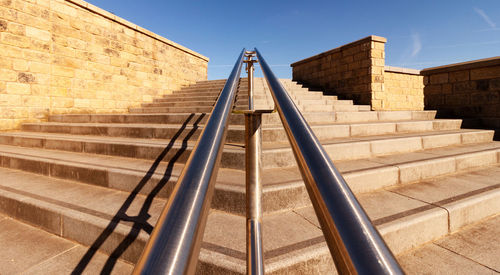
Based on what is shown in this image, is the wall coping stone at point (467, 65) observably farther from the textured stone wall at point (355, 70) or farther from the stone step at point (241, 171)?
the stone step at point (241, 171)

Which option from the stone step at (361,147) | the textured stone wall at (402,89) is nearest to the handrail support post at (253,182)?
the stone step at (361,147)

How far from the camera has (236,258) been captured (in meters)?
1.24

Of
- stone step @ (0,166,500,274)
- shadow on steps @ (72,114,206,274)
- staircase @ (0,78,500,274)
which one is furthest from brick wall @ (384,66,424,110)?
shadow on steps @ (72,114,206,274)

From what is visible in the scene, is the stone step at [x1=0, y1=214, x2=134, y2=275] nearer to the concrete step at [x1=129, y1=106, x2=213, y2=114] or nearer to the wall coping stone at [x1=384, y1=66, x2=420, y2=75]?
the concrete step at [x1=129, y1=106, x2=213, y2=114]

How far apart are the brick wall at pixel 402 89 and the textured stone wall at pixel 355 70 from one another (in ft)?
7.03

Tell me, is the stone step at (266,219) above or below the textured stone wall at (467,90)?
below

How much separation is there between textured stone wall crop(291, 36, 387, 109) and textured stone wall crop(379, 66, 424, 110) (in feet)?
7.03

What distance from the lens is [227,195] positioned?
1.79 meters

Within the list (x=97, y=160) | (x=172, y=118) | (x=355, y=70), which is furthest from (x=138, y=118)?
(x=355, y=70)

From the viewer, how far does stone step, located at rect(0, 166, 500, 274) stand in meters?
1.30

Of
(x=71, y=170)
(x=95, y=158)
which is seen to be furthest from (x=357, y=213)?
(x=95, y=158)

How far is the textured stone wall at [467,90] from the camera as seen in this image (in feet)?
14.2

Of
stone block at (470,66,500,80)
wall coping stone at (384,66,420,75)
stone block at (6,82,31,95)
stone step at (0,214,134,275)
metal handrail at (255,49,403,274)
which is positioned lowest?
stone step at (0,214,134,275)

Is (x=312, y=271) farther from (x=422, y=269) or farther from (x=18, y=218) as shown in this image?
(x=18, y=218)
